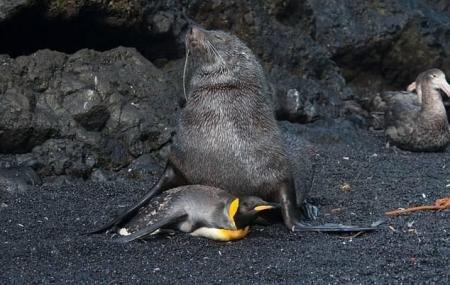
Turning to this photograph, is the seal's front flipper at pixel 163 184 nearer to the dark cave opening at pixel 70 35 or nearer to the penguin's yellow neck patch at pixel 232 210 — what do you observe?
the penguin's yellow neck patch at pixel 232 210

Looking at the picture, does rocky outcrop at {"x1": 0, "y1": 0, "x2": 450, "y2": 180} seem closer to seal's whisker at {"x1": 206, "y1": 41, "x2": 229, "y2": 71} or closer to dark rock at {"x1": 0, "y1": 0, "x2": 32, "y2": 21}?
dark rock at {"x1": 0, "y1": 0, "x2": 32, "y2": 21}

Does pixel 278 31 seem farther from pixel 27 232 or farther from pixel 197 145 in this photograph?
pixel 27 232

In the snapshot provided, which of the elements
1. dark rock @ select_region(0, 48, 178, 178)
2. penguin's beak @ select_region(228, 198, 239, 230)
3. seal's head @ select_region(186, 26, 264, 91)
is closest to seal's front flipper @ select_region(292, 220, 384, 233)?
penguin's beak @ select_region(228, 198, 239, 230)

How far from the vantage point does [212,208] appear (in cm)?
656

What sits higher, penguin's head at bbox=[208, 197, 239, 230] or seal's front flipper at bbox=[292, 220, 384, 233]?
penguin's head at bbox=[208, 197, 239, 230]

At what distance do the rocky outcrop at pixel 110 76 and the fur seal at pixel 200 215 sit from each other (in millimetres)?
1958

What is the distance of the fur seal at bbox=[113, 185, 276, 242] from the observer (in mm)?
6516

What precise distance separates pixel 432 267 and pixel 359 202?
2.00 meters

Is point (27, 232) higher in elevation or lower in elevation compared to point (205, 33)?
lower

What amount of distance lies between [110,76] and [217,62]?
6.52 ft

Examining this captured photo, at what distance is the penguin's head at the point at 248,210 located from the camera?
6516mm

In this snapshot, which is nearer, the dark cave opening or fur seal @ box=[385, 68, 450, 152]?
the dark cave opening

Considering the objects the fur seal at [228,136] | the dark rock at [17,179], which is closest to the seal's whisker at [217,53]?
the fur seal at [228,136]

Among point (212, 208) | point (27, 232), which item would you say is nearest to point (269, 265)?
point (212, 208)
